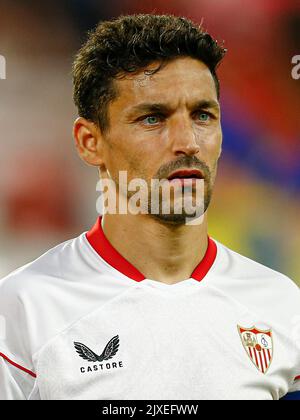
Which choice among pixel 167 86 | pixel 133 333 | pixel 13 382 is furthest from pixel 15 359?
pixel 167 86

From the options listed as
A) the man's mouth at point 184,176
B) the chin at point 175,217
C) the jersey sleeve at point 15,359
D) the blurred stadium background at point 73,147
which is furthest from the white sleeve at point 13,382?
the blurred stadium background at point 73,147

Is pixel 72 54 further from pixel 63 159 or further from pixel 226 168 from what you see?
pixel 226 168

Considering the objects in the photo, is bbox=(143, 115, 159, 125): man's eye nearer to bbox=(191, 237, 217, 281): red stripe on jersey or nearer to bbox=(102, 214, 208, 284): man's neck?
bbox=(102, 214, 208, 284): man's neck

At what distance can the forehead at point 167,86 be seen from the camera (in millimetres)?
2273

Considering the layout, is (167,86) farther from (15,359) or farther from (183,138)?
(15,359)

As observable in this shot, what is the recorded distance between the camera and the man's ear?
96.7 inches

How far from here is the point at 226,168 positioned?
338 cm

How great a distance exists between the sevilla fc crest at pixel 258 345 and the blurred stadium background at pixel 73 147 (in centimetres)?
83

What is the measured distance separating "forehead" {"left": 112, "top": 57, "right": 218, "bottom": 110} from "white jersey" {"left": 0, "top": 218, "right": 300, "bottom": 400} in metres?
0.52

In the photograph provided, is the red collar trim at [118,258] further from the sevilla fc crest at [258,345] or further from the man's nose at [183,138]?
the man's nose at [183,138]

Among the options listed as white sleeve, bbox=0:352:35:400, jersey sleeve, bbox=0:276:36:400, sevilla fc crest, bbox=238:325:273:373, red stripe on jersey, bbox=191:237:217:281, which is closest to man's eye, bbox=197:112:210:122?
red stripe on jersey, bbox=191:237:217:281

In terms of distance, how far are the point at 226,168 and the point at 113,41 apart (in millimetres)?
1170

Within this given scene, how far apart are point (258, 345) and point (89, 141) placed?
949 mm
